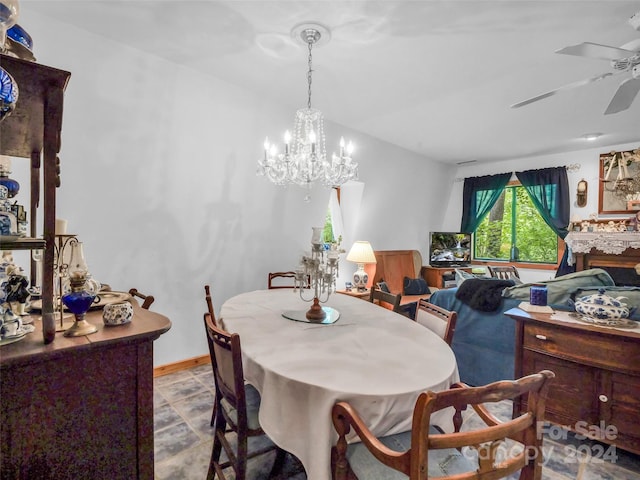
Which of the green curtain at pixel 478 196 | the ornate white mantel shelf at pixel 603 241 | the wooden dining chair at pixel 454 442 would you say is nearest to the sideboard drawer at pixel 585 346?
the wooden dining chair at pixel 454 442

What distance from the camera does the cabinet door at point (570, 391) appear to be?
1.88 m

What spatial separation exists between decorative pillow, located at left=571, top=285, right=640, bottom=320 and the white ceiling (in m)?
1.76

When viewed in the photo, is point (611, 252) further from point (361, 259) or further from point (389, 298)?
point (389, 298)

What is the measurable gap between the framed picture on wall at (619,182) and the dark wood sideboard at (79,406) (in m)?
6.17

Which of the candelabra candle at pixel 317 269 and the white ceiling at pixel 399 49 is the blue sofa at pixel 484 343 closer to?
the candelabra candle at pixel 317 269

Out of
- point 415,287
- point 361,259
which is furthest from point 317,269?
point 415,287

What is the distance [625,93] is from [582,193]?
3.37 metres

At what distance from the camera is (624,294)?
209 centimetres

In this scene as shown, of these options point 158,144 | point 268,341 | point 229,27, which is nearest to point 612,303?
point 268,341

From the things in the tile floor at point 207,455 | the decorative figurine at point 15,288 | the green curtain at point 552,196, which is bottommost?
the tile floor at point 207,455

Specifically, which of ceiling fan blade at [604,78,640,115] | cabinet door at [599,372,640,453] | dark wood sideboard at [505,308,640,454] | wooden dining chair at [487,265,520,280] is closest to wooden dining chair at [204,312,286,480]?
dark wood sideboard at [505,308,640,454]

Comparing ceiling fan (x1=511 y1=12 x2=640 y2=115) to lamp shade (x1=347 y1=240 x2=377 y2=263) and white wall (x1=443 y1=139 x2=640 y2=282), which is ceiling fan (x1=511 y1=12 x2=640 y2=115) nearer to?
lamp shade (x1=347 y1=240 x2=377 y2=263)

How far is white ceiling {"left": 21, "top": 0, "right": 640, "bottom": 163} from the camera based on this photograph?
2074mm

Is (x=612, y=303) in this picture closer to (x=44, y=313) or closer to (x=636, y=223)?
(x=44, y=313)
